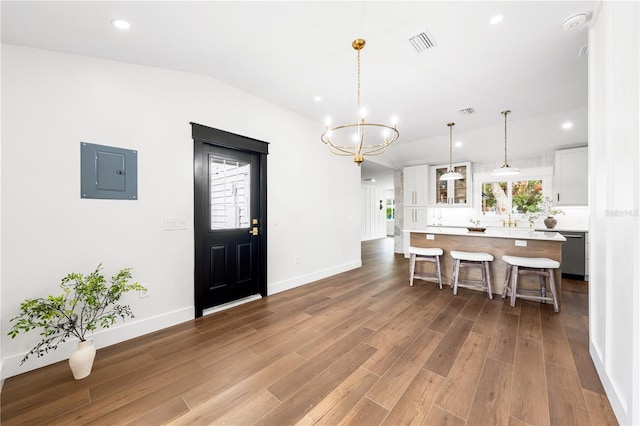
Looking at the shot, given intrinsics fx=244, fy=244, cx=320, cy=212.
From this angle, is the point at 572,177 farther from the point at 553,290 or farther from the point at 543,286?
the point at 553,290

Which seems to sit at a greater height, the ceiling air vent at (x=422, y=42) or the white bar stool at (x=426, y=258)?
the ceiling air vent at (x=422, y=42)

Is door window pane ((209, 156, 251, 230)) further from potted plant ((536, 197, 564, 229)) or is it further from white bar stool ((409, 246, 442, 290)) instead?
potted plant ((536, 197, 564, 229))

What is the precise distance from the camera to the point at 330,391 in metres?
1.74

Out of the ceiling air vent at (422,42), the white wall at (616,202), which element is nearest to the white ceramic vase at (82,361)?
the white wall at (616,202)

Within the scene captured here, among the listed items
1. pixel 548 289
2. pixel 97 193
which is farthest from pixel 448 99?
pixel 97 193

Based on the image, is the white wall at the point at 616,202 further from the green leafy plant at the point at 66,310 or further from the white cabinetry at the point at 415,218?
the white cabinetry at the point at 415,218

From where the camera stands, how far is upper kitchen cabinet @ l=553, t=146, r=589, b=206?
477 centimetres

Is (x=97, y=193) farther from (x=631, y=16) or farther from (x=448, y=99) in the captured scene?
(x=448, y=99)

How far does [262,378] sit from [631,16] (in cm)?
323

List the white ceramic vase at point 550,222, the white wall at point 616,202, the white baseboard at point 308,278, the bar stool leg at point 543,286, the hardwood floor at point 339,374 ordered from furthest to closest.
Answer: the white ceramic vase at point 550,222 < the white baseboard at point 308,278 < the bar stool leg at point 543,286 < the hardwood floor at point 339,374 < the white wall at point 616,202

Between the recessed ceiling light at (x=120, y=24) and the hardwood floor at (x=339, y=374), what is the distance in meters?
2.84

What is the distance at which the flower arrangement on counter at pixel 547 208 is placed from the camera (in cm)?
525

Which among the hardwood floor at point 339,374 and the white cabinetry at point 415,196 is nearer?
the hardwood floor at point 339,374

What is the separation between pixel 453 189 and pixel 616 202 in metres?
5.20
